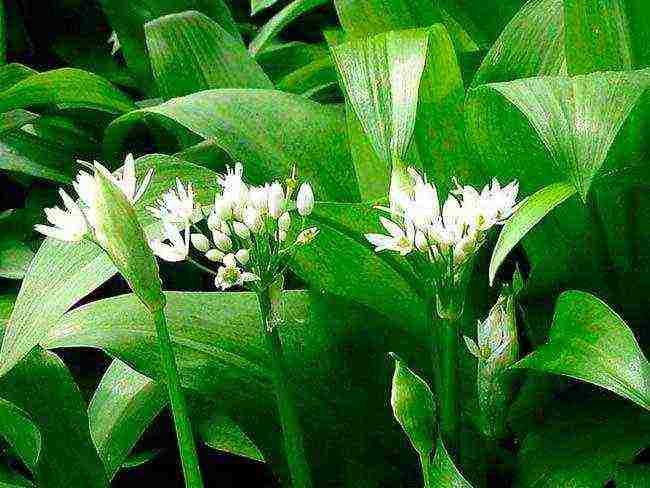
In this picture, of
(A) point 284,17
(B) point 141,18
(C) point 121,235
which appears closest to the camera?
(C) point 121,235

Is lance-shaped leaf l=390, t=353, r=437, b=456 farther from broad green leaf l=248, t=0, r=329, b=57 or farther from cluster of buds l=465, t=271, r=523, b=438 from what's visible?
broad green leaf l=248, t=0, r=329, b=57

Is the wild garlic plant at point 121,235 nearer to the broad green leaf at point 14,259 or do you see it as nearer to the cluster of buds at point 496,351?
the cluster of buds at point 496,351

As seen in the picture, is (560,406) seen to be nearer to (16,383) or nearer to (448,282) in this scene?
(448,282)

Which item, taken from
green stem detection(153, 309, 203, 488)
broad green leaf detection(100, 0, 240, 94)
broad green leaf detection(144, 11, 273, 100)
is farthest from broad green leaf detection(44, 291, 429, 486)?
broad green leaf detection(100, 0, 240, 94)

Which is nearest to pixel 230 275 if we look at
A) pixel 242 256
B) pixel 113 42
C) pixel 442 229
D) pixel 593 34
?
pixel 242 256

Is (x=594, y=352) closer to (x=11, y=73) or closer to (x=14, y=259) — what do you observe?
(x=14, y=259)

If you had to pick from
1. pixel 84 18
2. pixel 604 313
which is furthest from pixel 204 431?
pixel 84 18

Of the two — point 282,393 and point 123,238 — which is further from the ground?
point 123,238
